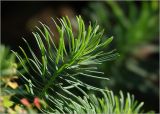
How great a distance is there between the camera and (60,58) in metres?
0.40

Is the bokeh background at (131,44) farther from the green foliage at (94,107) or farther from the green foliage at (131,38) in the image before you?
the green foliage at (94,107)

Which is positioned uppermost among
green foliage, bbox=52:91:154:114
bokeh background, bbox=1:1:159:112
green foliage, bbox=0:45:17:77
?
bokeh background, bbox=1:1:159:112

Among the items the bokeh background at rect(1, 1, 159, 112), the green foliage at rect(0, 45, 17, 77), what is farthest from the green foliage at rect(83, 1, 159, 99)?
the green foliage at rect(0, 45, 17, 77)

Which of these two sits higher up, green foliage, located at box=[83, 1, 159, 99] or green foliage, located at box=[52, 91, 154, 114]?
green foliage, located at box=[83, 1, 159, 99]

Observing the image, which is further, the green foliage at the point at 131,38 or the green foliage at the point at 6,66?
the green foliage at the point at 131,38

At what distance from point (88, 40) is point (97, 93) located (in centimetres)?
52

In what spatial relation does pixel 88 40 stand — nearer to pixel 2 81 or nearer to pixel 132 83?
pixel 2 81

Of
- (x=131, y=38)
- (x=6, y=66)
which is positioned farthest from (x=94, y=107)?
(x=131, y=38)

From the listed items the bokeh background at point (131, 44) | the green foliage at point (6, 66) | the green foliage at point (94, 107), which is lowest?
the green foliage at point (94, 107)

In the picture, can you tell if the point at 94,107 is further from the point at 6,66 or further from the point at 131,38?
the point at 131,38

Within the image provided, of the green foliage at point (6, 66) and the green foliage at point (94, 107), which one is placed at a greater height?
the green foliage at point (6, 66)

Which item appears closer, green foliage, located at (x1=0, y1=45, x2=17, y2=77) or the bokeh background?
green foliage, located at (x1=0, y1=45, x2=17, y2=77)

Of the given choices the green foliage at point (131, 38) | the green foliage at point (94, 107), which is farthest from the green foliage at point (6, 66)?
the green foliage at point (131, 38)

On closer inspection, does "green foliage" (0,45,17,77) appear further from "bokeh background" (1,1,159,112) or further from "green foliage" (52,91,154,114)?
"bokeh background" (1,1,159,112)
